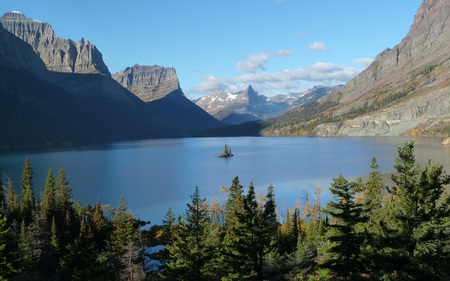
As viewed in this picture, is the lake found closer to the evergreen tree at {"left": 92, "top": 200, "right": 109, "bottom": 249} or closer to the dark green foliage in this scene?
the evergreen tree at {"left": 92, "top": 200, "right": 109, "bottom": 249}

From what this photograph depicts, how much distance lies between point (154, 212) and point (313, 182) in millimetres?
59493

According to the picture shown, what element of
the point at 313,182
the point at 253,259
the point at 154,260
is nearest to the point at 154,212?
the point at 154,260

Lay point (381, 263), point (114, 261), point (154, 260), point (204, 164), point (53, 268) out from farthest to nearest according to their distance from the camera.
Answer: point (204, 164) < point (154, 260) < point (53, 268) < point (114, 261) < point (381, 263)

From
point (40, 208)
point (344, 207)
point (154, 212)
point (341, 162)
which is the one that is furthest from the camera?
point (341, 162)

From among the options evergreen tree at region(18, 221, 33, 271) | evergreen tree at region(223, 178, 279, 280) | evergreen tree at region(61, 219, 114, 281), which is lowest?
evergreen tree at region(18, 221, 33, 271)

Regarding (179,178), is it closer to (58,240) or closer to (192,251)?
(58,240)

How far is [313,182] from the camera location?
131m

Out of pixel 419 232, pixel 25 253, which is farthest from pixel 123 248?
pixel 419 232

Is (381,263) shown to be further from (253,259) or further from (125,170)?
(125,170)

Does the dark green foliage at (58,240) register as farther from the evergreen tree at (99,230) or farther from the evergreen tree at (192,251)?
the evergreen tree at (192,251)

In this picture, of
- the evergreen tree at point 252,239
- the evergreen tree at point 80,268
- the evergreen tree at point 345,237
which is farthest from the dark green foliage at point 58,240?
the evergreen tree at point 345,237

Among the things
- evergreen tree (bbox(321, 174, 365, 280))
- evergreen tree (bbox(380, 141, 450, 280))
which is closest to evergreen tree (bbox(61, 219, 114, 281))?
evergreen tree (bbox(321, 174, 365, 280))

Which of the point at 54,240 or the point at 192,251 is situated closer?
the point at 192,251

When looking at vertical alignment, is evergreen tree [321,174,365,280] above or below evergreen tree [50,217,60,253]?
above
